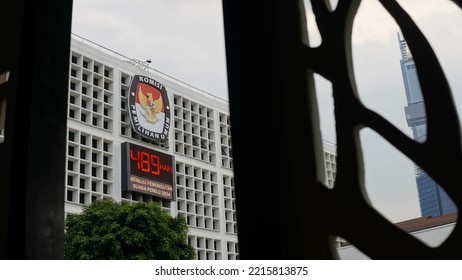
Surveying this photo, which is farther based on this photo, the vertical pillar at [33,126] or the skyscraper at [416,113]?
the vertical pillar at [33,126]

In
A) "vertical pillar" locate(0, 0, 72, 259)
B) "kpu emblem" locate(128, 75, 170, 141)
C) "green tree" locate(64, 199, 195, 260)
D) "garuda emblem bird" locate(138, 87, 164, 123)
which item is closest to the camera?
"vertical pillar" locate(0, 0, 72, 259)

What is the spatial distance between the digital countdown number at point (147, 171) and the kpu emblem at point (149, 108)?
44.3 inches

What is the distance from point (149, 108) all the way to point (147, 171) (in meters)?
4.03

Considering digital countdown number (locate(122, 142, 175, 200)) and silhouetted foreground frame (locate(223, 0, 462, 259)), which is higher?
digital countdown number (locate(122, 142, 175, 200))

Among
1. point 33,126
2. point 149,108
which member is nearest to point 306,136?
point 33,126

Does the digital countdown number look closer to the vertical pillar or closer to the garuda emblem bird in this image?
the garuda emblem bird

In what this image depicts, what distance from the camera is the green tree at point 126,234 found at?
858 inches

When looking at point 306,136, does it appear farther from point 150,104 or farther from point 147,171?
point 150,104

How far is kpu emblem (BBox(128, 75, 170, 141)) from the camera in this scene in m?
39.2

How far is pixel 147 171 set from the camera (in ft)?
127

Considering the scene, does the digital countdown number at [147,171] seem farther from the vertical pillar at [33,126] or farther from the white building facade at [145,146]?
the vertical pillar at [33,126]

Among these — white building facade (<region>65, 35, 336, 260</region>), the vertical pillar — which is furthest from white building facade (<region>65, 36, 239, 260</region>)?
the vertical pillar

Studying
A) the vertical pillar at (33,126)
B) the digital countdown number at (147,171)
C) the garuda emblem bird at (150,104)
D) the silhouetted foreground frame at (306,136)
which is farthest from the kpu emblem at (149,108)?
the silhouetted foreground frame at (306,136)

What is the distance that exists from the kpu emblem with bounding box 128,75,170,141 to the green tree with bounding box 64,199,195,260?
15789 millimetres
